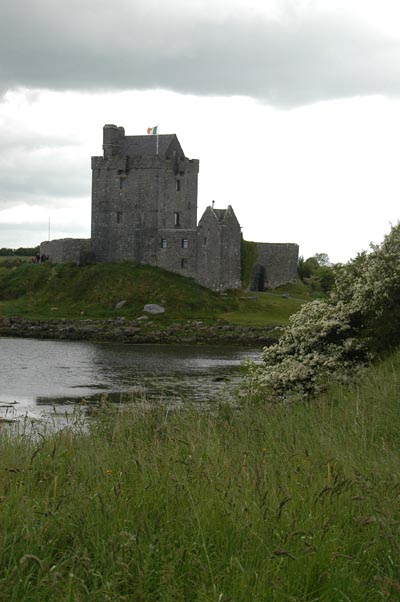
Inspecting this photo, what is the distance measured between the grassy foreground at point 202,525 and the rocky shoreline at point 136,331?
151 feet

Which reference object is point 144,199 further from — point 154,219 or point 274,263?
point 274,263

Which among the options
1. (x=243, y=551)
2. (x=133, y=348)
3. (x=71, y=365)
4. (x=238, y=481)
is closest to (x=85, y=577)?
(x=243, y=551)

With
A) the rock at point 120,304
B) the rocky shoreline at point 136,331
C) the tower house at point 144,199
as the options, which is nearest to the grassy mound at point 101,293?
the rock at point 120,304

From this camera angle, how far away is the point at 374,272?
18062 mm

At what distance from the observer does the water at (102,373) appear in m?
24.5

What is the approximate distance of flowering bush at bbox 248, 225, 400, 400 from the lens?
1667 cm

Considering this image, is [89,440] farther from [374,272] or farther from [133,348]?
[133,348]

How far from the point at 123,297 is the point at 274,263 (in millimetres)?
16363

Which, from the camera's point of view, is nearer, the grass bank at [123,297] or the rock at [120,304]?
the grass bank at [123,297]

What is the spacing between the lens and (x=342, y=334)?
1847 centimetres

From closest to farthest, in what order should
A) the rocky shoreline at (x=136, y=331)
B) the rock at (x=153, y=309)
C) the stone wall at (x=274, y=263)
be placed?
the rocky shoreline at (x=136, y=331) → the rock at (x=153, y=309) → the stone wall at (x=274, y=263)

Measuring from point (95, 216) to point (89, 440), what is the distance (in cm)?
6910

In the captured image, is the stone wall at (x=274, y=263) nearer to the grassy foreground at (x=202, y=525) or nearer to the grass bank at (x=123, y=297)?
the grass bank at (x=123, y=297)

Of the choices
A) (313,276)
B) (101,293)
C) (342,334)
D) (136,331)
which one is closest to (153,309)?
(136,331)
